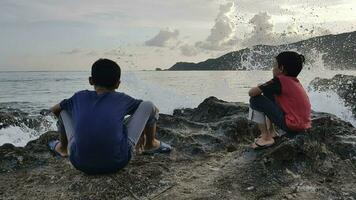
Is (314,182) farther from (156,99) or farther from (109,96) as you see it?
(156,99)

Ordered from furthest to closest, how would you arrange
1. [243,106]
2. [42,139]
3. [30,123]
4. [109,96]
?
[30,123]
[243,106]
[42,139]
[109,96]

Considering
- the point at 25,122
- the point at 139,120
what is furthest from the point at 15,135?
the point at 139,120

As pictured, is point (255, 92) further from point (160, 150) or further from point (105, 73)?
point (105, 73)

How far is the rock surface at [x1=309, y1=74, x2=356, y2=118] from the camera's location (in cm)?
1236

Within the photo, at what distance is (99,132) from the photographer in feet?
14.4

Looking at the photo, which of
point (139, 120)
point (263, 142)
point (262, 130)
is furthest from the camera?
point (262, 130)

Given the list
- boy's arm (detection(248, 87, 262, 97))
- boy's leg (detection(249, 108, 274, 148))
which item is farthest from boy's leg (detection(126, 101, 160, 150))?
boy's leg (detection(249, 108, 274, 148))

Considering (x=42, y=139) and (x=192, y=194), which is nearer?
(x=192, y=194)

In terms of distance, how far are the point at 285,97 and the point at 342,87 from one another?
8.81 metres

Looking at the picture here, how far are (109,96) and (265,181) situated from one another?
187cm

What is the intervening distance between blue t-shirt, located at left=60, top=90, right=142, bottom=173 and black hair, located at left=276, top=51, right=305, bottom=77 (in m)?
1.98

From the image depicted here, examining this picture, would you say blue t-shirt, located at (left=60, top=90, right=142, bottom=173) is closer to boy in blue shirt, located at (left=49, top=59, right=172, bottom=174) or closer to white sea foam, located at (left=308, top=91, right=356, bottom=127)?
boy in blue shirt, located at (left=49, top=59, right=172, bottom=174)

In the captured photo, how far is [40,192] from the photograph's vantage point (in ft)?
14.7

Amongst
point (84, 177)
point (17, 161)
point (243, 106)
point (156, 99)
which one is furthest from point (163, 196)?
point (156, 99)
